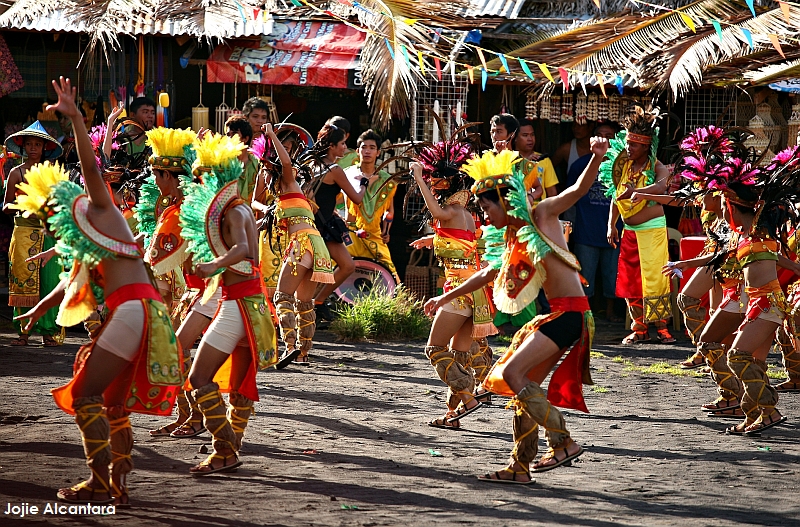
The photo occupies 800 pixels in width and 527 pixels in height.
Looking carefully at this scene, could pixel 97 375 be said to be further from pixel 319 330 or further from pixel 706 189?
pixel 319 330

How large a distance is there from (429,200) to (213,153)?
6.63 ft

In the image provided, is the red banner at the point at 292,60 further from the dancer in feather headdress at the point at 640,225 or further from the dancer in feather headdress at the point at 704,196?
the dancer in feather headdress at the point at 704,196

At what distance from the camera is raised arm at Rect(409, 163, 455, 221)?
7613 mm

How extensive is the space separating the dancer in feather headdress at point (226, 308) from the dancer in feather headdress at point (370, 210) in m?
5.65

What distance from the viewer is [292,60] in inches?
476

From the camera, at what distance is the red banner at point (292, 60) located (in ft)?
39.4

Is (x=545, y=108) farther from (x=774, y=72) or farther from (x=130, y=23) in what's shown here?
(x=130, y=23)

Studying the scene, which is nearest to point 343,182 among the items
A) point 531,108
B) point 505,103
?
point 531,108

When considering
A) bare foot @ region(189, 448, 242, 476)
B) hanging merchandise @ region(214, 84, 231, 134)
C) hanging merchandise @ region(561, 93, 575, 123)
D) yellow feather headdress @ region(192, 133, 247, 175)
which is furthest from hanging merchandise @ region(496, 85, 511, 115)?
bare foot @ region(189, 448, 242, 476)

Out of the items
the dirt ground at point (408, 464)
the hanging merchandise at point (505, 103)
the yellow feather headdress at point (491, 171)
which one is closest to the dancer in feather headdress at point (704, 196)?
the dirt ground at point (408, 464)

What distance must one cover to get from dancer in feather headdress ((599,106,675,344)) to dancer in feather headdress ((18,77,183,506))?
5.94 metres

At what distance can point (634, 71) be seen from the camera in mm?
11883

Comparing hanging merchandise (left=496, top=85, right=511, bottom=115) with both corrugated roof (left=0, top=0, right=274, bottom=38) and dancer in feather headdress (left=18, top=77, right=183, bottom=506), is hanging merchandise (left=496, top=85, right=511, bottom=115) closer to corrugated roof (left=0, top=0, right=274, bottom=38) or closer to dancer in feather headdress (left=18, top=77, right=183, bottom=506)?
corrugated roof (left=0, top=0, right=274, bottom=38)

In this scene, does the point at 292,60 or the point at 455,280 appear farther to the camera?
the point at 292,60
